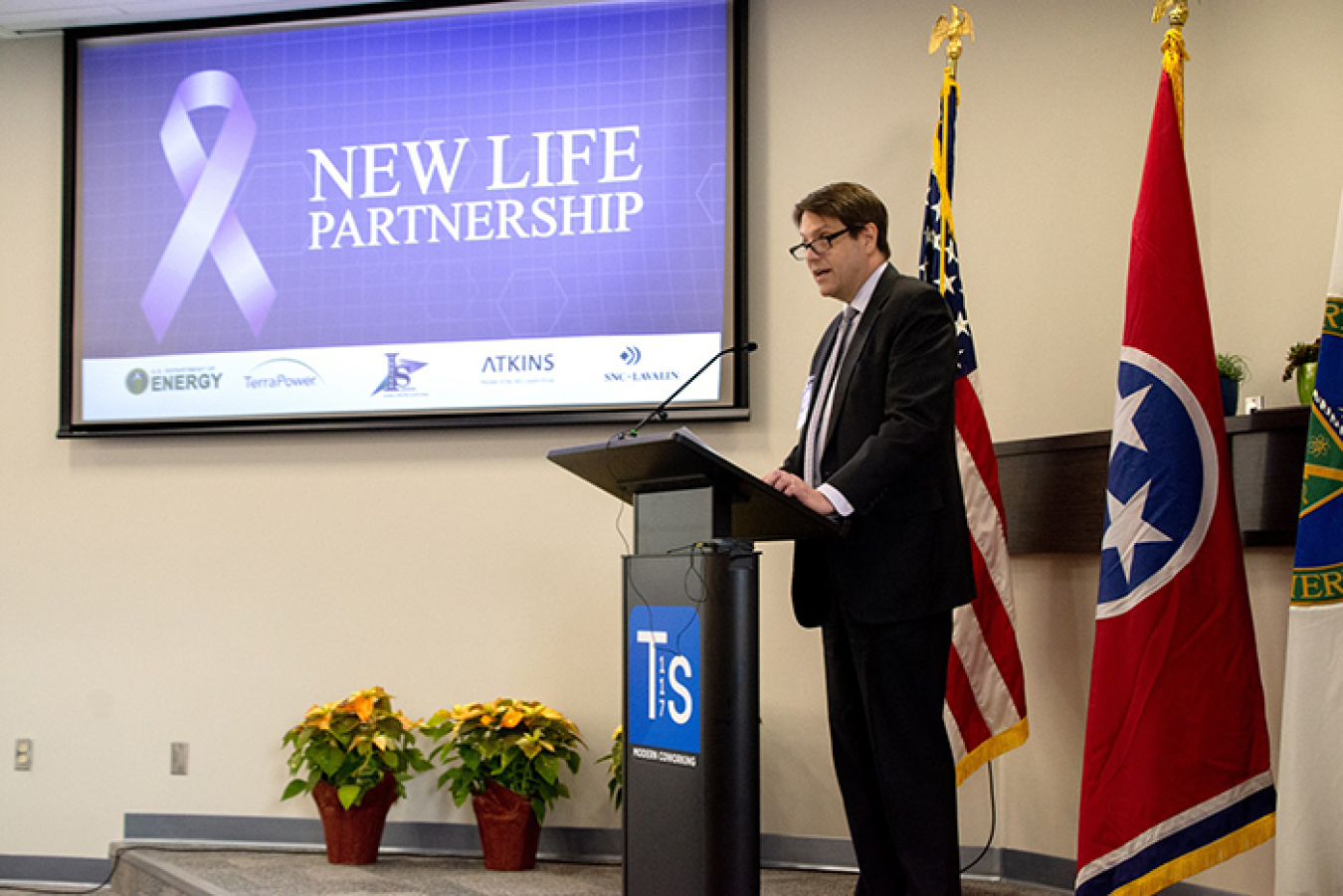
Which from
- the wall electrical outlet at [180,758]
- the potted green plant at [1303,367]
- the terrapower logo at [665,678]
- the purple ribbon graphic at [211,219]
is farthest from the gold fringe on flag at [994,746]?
the purple ribbon graphic at [211,219]

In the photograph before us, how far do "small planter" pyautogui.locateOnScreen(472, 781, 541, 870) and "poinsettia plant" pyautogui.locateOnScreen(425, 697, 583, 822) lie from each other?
2 cm

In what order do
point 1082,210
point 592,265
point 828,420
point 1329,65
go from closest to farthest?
point 828,420
point 1329,65
point 1082,210
point 592,265

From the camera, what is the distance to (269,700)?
12.8 feet

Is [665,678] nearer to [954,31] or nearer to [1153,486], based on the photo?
[1153,486]

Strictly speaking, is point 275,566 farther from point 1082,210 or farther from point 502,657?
point 1082,210

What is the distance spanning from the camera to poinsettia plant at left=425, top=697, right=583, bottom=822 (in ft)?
11.4

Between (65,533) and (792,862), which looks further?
(65,533)

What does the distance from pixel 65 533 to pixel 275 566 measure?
2.48 ft

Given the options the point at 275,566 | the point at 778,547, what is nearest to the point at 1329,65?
the point at 778,547

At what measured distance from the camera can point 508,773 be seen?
3494 mm

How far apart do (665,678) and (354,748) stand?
1.65m

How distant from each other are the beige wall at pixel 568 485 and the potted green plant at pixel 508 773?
19cm

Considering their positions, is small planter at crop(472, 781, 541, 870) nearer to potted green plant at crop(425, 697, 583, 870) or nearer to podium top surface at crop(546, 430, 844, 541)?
potted green plant at crop(425, 697, 583, 870)

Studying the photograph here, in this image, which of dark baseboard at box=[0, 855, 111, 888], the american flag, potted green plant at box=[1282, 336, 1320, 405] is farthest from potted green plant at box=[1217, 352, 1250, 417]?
dark baseboard at box=[0, 855, 111, 888]
